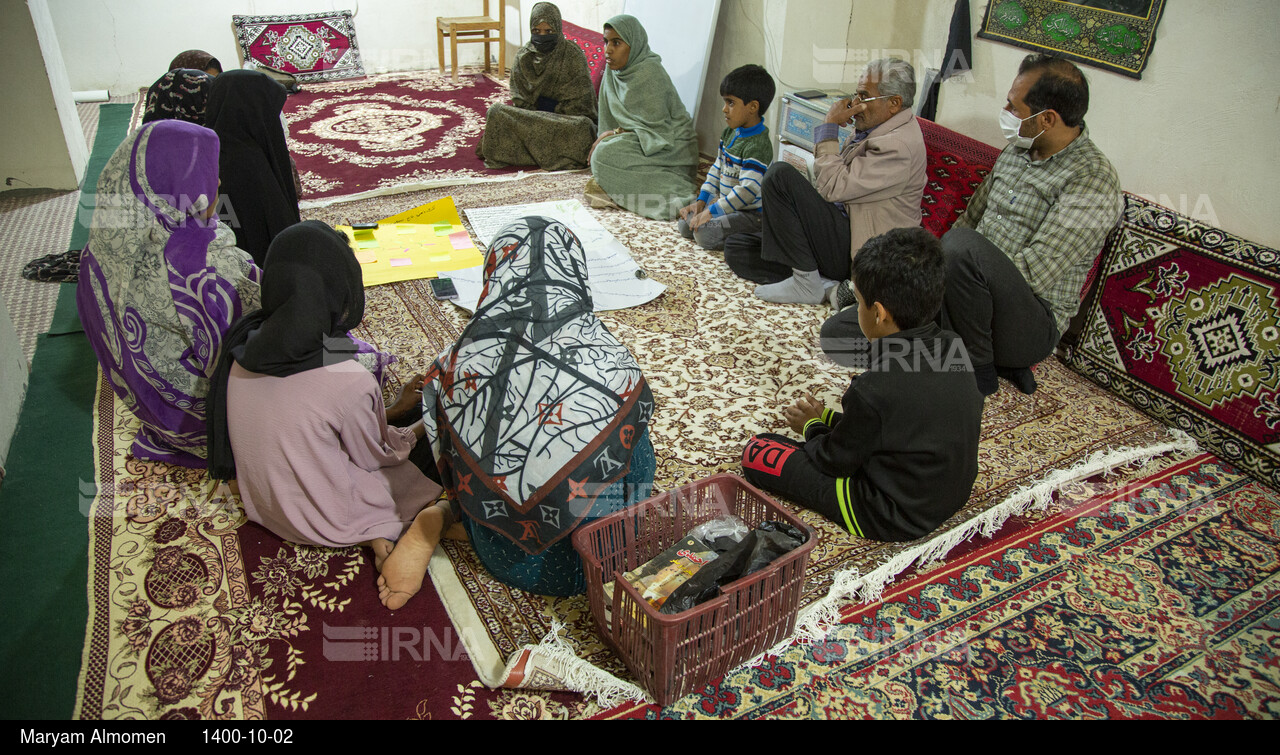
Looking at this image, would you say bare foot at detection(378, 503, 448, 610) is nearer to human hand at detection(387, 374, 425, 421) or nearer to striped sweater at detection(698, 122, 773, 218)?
human hand at detection(387, 374, 425, 421)

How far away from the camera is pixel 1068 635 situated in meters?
1.83

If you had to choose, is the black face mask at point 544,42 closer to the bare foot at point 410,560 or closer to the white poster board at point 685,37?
the white poster board at point 685,37

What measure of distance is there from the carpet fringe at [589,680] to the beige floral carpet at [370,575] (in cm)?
3

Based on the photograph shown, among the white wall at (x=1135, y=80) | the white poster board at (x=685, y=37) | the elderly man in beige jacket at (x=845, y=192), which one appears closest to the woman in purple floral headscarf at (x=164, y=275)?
the elderly man in beige jacket at (x=845, y=192)

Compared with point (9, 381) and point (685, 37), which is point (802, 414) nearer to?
point (9, 381)

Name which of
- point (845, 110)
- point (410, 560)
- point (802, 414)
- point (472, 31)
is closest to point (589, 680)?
point (410, 560)

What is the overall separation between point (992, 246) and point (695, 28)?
2.85 meters

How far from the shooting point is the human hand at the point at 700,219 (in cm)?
377

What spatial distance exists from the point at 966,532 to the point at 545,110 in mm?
3922

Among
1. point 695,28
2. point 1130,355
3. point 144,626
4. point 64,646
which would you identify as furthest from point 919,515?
point 695,28

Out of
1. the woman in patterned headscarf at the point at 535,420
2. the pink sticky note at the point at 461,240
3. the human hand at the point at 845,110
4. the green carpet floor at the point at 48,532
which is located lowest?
the green carpet floor at the point at 48,532
